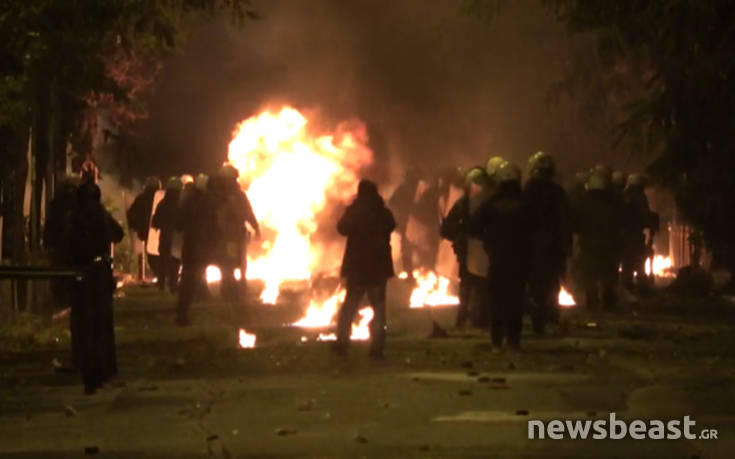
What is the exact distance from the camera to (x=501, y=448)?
9.49m

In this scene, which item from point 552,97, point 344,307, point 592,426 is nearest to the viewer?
point 592,426

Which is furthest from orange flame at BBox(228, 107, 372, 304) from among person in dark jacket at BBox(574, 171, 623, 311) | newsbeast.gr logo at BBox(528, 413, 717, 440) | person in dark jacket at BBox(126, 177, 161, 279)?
newsbeast.gr logo at BBox(528, 413, 717, 440)

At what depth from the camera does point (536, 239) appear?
693 inches

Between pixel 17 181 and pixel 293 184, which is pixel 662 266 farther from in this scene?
pixel 17 181

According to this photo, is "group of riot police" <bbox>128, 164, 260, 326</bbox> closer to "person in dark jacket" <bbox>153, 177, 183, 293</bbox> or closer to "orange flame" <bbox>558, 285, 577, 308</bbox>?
"person in dark jacket" <bbox>153, 177, 183, 293</bbox>

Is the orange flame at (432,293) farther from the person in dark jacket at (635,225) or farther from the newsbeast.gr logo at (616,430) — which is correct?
the newsbeast.gr logo at (616,430)

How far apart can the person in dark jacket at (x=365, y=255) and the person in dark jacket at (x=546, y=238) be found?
7.64ft

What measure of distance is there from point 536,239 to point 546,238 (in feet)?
0.52

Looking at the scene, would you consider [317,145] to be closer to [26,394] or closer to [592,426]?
[26,394]

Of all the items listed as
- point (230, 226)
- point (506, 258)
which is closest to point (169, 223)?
point (230, 226)

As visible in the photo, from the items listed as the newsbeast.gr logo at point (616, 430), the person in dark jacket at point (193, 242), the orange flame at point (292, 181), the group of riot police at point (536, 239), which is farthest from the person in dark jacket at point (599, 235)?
the newsbeast.gr logo at point (616, 430)

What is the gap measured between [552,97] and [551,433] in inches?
1011

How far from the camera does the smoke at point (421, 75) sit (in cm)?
Result: 3688

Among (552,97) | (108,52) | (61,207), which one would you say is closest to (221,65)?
(552,97)
